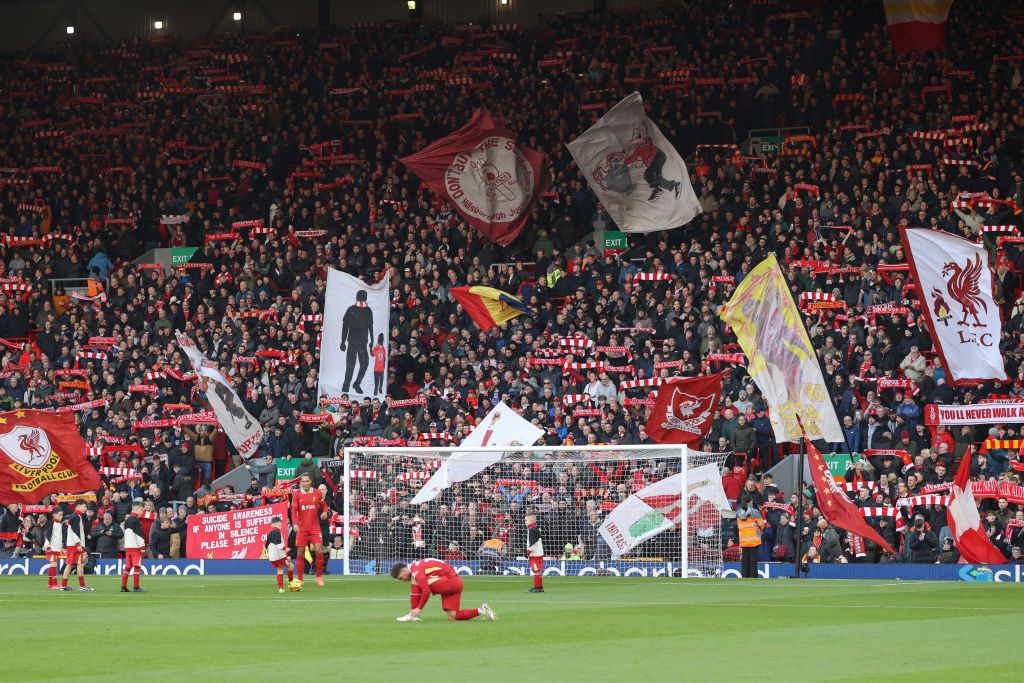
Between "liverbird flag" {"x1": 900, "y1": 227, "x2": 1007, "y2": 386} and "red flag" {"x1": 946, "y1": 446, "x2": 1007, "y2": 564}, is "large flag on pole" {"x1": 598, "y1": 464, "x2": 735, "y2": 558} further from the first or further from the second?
"liverbird flag" {"x1": 900, "y1": 227, "x2": 1007, "y2": 386}

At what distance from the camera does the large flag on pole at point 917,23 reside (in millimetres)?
37044

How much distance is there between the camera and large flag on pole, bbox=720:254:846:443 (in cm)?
2670

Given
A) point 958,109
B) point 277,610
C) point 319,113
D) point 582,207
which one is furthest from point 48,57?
point 277,610

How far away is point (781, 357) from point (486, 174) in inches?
599

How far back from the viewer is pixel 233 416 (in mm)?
35250

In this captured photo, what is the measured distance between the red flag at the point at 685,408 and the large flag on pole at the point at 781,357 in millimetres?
2552

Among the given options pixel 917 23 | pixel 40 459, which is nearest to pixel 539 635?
pixel 40 459

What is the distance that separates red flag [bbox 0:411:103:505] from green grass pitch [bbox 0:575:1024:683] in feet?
28.5

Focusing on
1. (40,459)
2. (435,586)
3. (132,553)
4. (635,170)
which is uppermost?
(635,170)

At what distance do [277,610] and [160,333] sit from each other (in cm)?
2136

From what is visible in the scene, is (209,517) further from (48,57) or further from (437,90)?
(48,57)

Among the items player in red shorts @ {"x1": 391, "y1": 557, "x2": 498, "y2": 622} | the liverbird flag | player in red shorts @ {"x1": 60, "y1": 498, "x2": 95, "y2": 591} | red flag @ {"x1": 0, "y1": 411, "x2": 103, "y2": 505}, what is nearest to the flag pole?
the liverbird flag

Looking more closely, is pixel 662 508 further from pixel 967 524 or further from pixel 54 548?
pixel 54 548

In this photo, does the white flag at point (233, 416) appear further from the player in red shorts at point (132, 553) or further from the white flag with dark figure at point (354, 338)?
the player in red shorts at point (132, 553)
